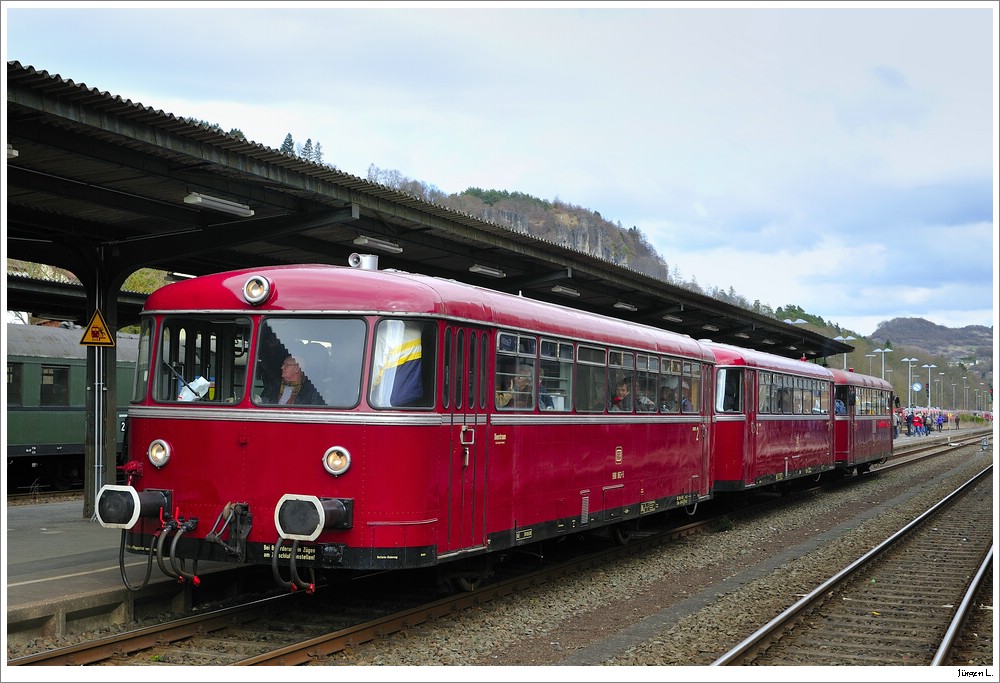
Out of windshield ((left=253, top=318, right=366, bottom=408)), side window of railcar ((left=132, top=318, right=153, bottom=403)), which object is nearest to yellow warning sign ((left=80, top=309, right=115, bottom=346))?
side window of railcar ((left=132, top=318, right=153, bottom=403))

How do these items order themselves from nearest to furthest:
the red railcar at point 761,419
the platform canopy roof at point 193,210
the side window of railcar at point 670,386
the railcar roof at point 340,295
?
1. the railcar roof at point 340,295
2. the platform canopy roof at point 193,210
3. the side window of railcar at point 670,386
4. the red railcar at point 761,419

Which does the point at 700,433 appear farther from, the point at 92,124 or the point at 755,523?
the point at 92,124

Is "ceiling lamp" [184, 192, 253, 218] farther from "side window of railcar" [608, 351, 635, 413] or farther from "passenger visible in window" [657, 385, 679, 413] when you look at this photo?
"passenger visible in window" [657, 385, 679, 413]

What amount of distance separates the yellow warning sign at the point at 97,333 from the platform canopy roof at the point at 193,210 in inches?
36.6

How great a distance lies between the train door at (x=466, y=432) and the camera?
932 cm

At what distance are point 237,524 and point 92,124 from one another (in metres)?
4.34

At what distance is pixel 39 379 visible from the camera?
22.4 meters

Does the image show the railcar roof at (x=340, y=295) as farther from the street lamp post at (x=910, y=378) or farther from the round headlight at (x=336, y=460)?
the street lamp post at (x=910, y=378)

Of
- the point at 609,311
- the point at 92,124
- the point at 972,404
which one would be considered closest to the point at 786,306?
the point at 972,404

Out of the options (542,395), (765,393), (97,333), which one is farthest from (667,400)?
(97,333)

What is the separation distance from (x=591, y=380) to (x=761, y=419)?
28.8ft

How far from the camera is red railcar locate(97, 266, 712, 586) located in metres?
8.66

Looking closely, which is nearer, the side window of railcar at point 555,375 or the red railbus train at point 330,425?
the red railbus train at point 330,425

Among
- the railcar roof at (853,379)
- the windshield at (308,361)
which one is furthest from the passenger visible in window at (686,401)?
the railcar roof at (853,379)
